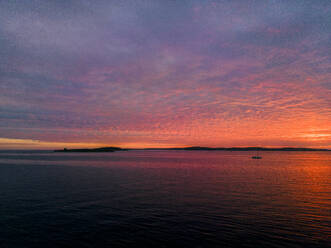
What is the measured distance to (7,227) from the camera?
21.9m

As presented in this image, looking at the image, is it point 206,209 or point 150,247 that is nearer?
point 150,247

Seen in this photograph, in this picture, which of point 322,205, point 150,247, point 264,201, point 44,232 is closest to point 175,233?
point 150,247

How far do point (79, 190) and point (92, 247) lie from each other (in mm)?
25611

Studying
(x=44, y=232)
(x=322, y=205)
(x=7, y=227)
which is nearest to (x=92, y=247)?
(x=44, y=232)

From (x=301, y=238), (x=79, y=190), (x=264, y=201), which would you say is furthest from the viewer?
(x=79, y=190)

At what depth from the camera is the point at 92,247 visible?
17969 millimetres

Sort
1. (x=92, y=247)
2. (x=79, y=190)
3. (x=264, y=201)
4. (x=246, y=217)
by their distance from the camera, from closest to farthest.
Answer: (x=92, y=247), (x=246, y=217), (x=264, y=201), (x=79, y=190)

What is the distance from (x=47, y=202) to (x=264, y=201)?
32.3m

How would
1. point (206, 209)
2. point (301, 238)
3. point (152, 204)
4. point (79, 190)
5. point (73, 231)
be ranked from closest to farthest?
point (301, 238)
point (73, 231)
point (206, 209)
point (152, 204)
point (79, 190)

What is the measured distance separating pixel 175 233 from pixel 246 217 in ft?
31.9

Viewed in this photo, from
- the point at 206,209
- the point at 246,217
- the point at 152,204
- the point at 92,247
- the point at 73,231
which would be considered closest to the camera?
the point at 92,247

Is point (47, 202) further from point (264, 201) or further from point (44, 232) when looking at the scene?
point (264, 201)

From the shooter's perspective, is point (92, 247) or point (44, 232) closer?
point (92, 247)

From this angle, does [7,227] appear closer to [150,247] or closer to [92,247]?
[92,247]
